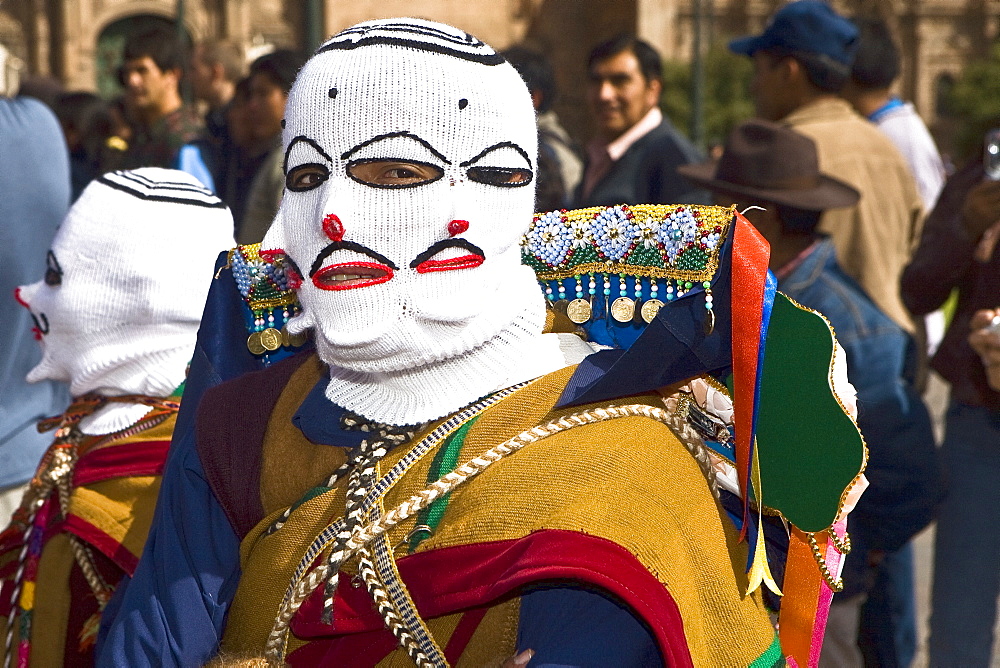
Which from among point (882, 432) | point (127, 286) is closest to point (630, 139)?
point (882, 432)

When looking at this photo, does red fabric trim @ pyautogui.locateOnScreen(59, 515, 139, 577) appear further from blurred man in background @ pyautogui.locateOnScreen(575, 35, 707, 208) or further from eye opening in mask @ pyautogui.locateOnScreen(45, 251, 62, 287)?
blurred man in background @ pyautogui.locateOnScreen(575, 35, 707, 208)

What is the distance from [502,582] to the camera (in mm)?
1690

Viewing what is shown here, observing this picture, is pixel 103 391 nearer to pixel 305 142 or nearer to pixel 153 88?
pixel 305 142

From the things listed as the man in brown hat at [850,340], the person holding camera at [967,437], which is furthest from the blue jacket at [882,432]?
the person holding camera at [967,437]

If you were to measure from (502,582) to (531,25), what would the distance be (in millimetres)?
33476

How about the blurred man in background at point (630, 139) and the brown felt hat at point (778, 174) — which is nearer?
the brown felt hat at point (778, 174)

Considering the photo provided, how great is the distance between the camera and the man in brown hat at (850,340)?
318 centimetres

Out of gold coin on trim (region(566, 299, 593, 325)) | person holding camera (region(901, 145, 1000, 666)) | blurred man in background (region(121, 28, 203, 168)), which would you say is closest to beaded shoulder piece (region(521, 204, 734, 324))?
gold coin on trim (region(566, 299, 593, 325))

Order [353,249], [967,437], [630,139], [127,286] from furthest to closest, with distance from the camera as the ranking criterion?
[630,139], [967,437], [127,286], [353,249]

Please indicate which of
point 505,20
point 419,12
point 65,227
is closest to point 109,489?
point 65,227

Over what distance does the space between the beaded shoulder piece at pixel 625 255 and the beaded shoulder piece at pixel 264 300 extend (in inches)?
17.5

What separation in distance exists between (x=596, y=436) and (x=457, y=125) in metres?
0.51

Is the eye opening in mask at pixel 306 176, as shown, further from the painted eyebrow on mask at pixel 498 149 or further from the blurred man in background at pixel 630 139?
the blurred man in background at pixel 630 139

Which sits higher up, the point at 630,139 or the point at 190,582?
the point at 630,139
